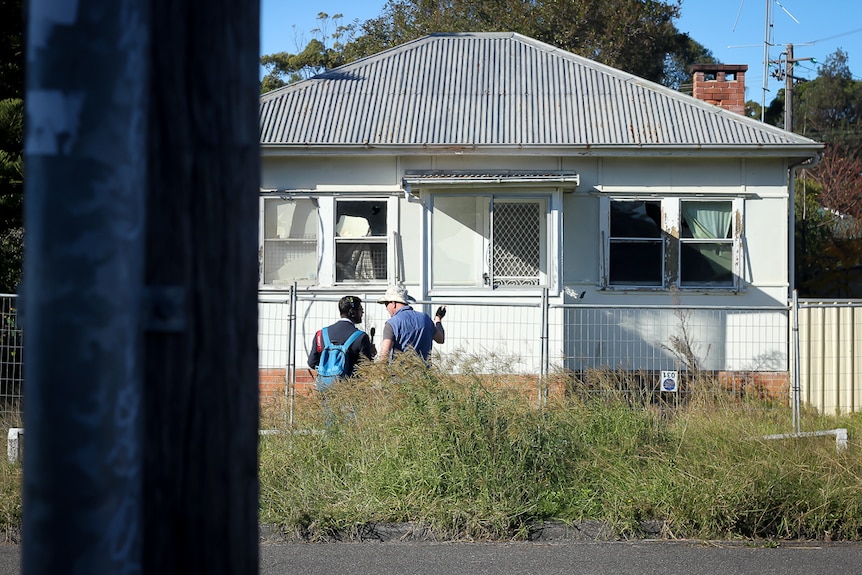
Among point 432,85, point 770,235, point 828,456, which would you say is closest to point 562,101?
point 432,85

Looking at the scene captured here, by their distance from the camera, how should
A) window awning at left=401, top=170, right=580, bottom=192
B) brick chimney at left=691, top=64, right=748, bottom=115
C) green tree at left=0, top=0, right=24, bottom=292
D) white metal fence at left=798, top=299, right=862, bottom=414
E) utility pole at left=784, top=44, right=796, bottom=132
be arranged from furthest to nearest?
1. utility pole at left=784, top=44, right=796, bottom=132
2. brick chimney at left=691, top=64, right=748, bottom=115
3. window awning at left=401, top=170, right=580, bottom=192
4. green tree at left=0, top=0, right=24, bottom=292
5. white metal fence at left=798, top=299, right=862, bottom=414

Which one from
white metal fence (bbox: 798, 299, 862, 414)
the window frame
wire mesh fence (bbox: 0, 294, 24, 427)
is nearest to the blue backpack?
wire mesh fence (bbox: 0, 294, 24, 427)

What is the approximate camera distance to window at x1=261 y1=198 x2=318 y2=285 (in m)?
14.2

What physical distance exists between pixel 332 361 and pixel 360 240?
19.8ft

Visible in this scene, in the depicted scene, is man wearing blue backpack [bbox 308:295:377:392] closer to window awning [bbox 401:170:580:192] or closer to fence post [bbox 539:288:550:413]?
fence post [bbox 539:288:550:413]

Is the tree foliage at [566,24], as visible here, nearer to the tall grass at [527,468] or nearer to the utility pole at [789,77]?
the utility pole at [789,77]

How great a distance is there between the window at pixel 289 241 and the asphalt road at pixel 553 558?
26.7 ft

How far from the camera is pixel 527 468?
22.4 feet

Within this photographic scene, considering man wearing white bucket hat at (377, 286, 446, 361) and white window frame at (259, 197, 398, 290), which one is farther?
white window frame at (259, 197, 398, 290)

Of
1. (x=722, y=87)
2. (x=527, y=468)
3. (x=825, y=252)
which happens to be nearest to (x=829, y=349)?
(x=722, y=87)

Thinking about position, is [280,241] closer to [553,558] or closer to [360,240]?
[360,240]

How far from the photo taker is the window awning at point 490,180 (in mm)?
13273

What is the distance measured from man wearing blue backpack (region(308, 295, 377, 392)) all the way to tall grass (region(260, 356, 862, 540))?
57 cm

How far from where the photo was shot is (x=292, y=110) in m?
14.8
